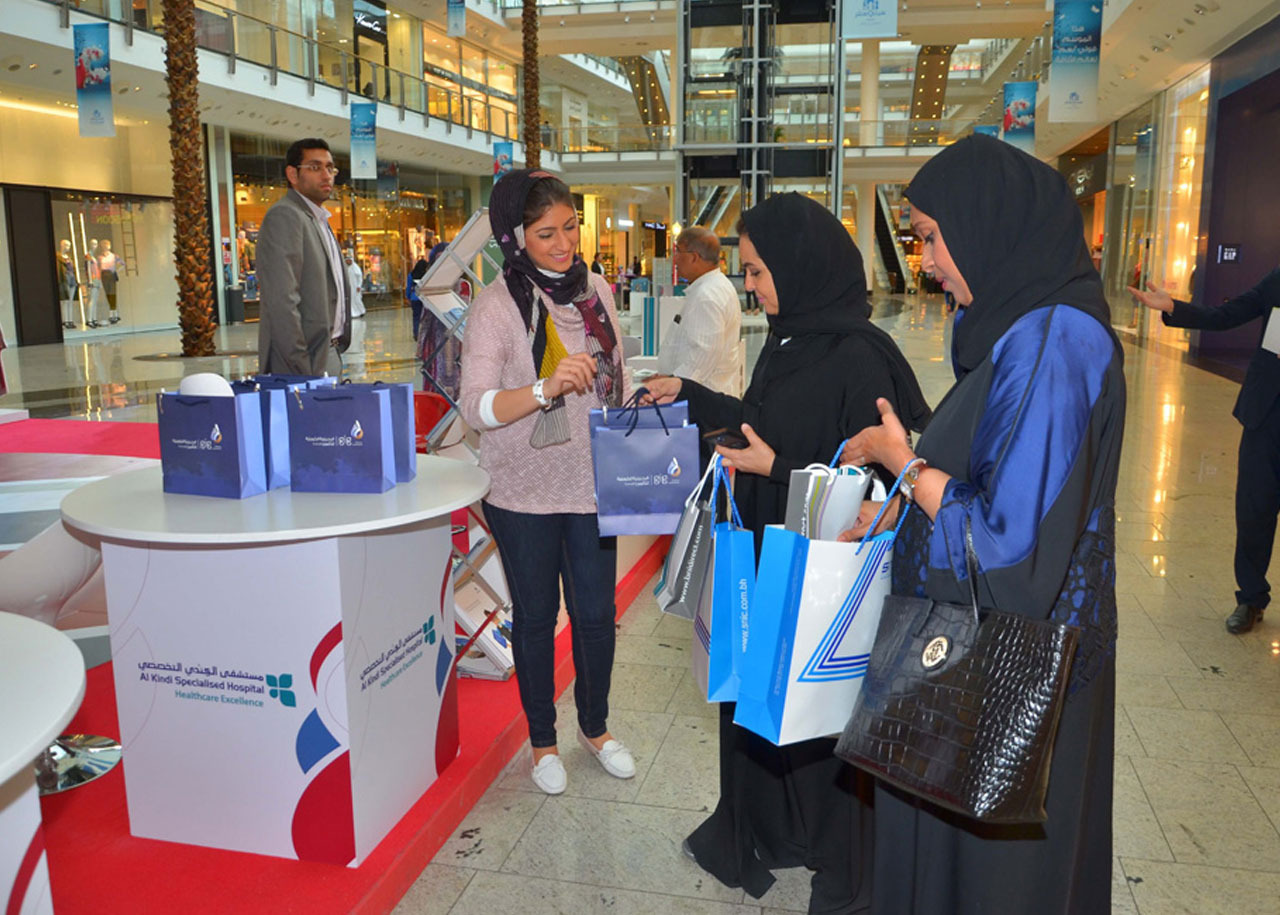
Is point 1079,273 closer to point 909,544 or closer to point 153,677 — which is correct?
point 909,544

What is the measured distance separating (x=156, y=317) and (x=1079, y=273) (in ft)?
64.7

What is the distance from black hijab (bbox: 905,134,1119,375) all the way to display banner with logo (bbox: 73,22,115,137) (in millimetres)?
12301

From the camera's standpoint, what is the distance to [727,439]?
6.57 ft

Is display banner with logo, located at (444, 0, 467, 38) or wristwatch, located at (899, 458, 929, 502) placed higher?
display banner with logo, located at (444, 0, 467, 38)

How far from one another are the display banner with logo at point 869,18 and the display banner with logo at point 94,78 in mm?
9522

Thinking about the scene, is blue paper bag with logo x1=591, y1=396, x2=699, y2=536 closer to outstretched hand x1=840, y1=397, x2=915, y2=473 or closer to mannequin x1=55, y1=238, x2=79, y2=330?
outstretched hand x1=840, y1=397, x2=915, y2=473

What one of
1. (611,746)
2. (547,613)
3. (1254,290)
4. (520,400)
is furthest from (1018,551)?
(1254,290)

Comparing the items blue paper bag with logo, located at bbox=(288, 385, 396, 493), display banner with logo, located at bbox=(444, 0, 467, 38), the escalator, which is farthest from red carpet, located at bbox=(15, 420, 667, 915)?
the escalator

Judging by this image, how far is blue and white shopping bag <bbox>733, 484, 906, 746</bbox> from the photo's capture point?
1.36 metres

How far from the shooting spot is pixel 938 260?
1.44 metres

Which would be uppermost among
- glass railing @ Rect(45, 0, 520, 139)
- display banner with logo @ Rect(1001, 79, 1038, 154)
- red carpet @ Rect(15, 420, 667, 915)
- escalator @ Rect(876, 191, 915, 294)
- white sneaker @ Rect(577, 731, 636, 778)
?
glass railing @ Rect(45, 0, 520, 139)

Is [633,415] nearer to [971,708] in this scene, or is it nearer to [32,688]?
[971,708]

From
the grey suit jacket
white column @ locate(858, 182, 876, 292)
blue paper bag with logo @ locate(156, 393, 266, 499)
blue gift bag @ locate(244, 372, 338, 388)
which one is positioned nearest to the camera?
blue paper bag with logo @ locate(156, 393, 266, 499)

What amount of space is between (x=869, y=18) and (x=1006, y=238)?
566 inches
